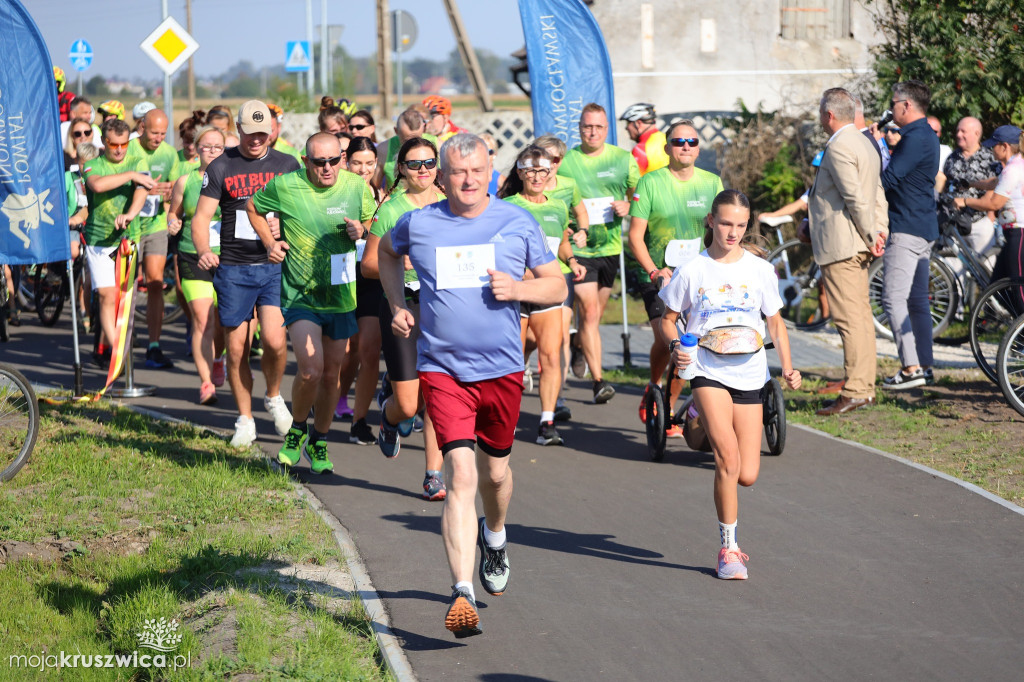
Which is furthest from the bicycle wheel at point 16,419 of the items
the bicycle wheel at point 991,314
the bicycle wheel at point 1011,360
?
the bicycle wheel at point 991,314

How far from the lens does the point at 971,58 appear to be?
47.3ft

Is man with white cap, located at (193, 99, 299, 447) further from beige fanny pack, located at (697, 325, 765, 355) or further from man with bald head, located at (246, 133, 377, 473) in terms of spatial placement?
beige fanny pack, located at (697, 325, 765, 355)

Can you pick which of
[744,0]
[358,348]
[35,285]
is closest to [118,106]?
[35,285]

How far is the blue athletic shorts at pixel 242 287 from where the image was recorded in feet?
27.8

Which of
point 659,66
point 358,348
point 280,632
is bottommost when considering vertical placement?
point 280,632

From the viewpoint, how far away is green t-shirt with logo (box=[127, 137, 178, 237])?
1153 cm

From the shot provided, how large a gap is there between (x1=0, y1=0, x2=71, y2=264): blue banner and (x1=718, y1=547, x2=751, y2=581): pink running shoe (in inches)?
242

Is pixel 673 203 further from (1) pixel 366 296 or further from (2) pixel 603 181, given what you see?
(1) pixel 366 296

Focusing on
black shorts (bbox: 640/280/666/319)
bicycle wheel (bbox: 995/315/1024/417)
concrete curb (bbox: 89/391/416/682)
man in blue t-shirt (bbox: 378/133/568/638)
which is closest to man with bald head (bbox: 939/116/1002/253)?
bicycle wheel (bbox: 995/315/1024/417)

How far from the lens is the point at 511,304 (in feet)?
17.7

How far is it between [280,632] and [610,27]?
21.8m

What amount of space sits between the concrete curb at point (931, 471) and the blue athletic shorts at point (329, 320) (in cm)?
354

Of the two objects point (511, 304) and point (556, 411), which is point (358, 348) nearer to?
point (556, 411)

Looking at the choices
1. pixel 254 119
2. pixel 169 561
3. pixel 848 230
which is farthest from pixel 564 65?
pixel 169 561
